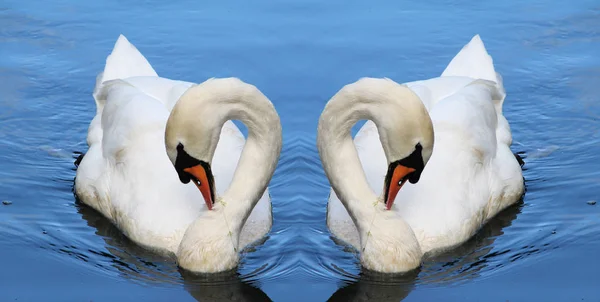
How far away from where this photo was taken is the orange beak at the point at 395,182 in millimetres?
10711

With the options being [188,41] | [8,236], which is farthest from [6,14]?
[8,236]

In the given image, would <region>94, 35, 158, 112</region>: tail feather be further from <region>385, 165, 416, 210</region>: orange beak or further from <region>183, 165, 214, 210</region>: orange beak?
<region>385, 165, 416, 210</region>: orange beak

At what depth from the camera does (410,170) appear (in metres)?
10.7

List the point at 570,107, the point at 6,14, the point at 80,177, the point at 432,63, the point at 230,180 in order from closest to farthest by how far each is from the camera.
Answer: the point at 230,180 < the point at 80,177 < the point at 570,107 < the point at 432,63 < the point at 6,14

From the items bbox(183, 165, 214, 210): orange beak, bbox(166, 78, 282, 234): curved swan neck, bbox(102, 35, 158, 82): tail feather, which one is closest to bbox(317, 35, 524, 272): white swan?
bbox(166, 78, 282, 234): curved swan neck

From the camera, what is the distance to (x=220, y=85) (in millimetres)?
10625

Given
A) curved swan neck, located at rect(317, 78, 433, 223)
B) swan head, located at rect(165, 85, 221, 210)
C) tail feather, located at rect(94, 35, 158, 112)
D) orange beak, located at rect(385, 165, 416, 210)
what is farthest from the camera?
tail feather, located at rect(94, 35, 158, 112)

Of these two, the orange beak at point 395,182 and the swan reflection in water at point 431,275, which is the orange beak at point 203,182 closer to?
the swan reflection in water at point 431,275

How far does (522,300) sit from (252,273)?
2.25m

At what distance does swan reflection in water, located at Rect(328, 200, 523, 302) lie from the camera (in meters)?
10.8

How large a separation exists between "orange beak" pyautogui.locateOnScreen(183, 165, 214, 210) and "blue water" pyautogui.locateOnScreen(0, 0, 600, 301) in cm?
64

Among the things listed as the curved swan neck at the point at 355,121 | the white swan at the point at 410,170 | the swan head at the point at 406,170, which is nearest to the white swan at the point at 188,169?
the curved swan neck at the point at 355,121

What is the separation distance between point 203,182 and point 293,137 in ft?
10.9

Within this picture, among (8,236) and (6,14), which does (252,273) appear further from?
(6,14)
